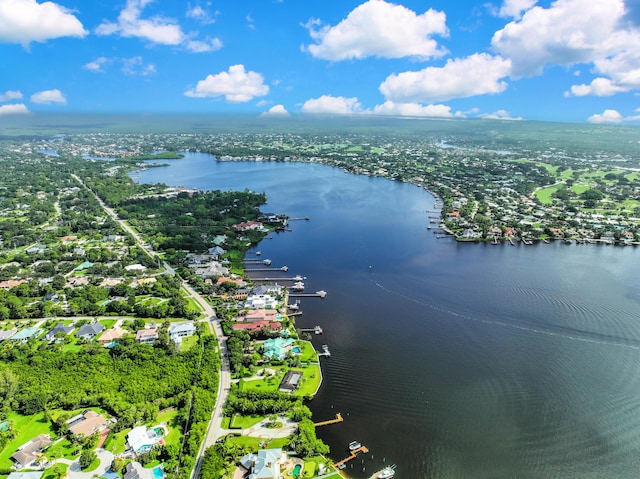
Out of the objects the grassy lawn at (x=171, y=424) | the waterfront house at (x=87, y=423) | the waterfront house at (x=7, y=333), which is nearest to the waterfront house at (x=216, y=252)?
the waterfront house at (x=7, y=333)

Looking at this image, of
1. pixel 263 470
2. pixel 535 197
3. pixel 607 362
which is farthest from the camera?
pixel 535 197

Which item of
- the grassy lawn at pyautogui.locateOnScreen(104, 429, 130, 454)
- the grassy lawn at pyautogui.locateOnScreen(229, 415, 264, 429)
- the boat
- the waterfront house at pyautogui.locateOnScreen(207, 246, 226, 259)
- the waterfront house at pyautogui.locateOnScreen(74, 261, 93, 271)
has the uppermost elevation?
the waterfront house at pyautogui.locateOnScreen(207, 246, 226, 259)

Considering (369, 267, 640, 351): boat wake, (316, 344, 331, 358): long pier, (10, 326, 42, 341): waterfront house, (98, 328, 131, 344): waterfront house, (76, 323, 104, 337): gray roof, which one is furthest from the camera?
(76, 323, 104, 337): gray roof

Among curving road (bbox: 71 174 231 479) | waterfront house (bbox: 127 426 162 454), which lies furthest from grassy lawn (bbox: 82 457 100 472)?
curving road (bbox: 71 174 231 479)

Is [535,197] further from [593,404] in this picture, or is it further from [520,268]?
[593,404]

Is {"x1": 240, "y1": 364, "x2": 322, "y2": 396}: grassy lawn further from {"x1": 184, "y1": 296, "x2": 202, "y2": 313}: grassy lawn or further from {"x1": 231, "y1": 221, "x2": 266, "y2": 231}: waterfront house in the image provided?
{"x1": 231, "y1": 221, "x2": 266, "y2": 231}: waterfront house

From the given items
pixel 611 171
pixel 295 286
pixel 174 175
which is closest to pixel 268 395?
pixel 295 286

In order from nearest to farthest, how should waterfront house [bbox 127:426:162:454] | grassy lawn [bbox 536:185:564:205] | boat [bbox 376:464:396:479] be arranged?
boat [bbox 376:464:396:479] → waterfront house [bbox 127:426:162:454] → grassy lawn [bbox 536:185:564:205]
